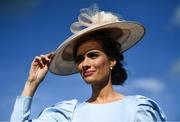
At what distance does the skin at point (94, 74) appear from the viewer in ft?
9.79

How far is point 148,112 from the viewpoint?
289 cm

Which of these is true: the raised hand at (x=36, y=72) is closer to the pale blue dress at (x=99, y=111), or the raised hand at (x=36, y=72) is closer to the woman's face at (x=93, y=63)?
the pale blue dress at (x=99, y=111)

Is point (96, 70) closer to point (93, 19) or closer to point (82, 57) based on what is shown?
point (82, 57)

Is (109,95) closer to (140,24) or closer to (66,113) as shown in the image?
(66,113)

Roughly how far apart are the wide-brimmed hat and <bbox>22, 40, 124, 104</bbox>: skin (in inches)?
3.4

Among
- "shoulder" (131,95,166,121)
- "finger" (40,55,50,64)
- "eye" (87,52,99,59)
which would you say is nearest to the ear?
"eye" (87,52,99,59)

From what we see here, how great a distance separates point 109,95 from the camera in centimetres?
305

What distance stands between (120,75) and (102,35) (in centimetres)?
25

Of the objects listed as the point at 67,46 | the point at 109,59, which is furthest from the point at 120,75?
the point at 67,46

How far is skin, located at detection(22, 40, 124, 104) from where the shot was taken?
298 centimetres

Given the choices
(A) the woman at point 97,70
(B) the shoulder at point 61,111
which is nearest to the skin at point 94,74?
(A) the woman at point 97,70

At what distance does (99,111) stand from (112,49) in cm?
40

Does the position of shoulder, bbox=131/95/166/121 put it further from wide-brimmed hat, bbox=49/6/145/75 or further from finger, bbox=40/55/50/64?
finger, bbox=40/55/50/64

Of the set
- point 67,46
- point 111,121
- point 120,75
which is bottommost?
point 111,121
